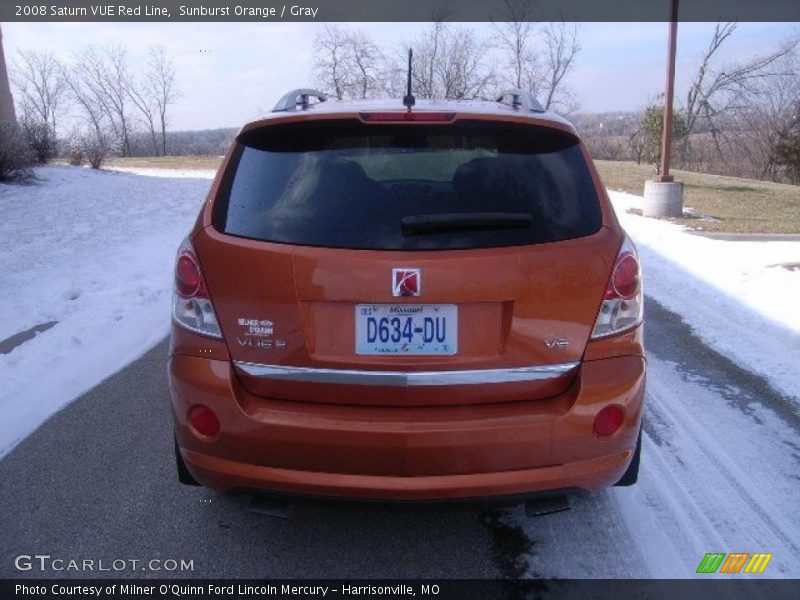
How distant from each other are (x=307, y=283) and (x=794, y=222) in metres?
12.8

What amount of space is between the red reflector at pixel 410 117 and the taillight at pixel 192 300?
877 millimetres

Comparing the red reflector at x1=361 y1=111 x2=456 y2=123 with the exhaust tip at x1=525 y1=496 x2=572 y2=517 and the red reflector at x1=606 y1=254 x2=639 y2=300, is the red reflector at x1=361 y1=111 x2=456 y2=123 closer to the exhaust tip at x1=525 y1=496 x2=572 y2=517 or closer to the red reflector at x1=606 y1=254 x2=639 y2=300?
the red reflector at x1=606 y1=254 x2=639 y2=300

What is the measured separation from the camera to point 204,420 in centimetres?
261

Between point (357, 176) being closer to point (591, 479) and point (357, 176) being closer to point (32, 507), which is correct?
point (591, 479)

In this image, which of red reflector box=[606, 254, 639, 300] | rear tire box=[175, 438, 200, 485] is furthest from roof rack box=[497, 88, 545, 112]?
rear tire box=[175, 438, 200, 485]

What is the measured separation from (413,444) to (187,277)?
3.55 feet

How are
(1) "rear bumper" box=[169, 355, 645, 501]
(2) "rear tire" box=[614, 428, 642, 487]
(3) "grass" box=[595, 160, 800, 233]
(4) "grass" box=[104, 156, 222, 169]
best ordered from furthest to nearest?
(4) "grass" box=[104, 156, 222, 169], (3) "grass" box=[595, 160, 800, 233], (2) "rear tire" box=[614, 428, 642, 487], (1) "rear bumper" box=[169, 355, 645, 501]

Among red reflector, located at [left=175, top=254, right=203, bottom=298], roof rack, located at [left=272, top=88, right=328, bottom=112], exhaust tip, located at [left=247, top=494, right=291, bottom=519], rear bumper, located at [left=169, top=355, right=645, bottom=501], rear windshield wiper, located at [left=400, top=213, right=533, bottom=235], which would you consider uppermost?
roof rack, located at [left=272, top=88, right=328, bottom=112]

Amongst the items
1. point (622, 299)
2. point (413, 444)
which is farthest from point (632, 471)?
point (413, 444)

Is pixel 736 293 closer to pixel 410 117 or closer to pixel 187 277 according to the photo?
pixel 410 117

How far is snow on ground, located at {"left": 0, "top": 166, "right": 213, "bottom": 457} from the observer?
190 inches

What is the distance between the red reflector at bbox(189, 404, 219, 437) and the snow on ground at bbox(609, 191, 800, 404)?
373cm

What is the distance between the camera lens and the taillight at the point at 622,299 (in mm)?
2596

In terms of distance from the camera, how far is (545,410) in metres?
2.51
